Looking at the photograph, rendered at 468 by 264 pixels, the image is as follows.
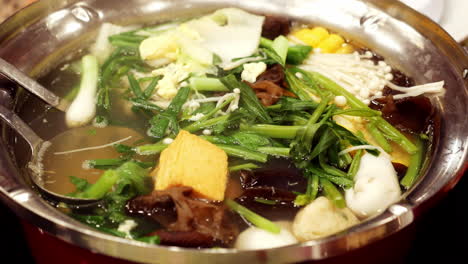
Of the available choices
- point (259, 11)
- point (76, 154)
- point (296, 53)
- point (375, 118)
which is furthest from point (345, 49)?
point (76, 154)

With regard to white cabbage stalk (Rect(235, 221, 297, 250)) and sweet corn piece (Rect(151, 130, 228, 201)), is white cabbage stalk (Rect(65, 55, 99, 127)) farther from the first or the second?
white cabbage stalk (Rect(235, 221, 297, 250))

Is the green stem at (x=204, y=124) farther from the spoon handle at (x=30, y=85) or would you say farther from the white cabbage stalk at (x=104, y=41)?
the white cabbage stalk at (x=104, y=41)


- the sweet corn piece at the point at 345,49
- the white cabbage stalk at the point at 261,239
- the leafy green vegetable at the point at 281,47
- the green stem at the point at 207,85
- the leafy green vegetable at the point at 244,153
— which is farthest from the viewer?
the sweet corn piece at the point at 345,49

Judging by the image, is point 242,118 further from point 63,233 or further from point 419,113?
point 63,233

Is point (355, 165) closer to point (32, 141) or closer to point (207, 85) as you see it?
point (207, 85)

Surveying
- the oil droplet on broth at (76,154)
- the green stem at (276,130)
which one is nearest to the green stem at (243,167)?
the green stem at (276,130)

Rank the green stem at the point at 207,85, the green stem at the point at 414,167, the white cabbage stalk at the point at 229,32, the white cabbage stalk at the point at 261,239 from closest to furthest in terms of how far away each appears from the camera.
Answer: the white cabbage stalk at the point at 261,239 < the green stem at the point at 414,167 < the green stem at the point at 207,85 < the white cabbage stalk at the point at 229,32

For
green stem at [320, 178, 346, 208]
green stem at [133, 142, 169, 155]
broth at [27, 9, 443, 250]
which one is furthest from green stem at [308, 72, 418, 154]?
green stem at [133, 142, 169, 155]
